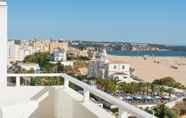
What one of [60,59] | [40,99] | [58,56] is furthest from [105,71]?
[40,99]

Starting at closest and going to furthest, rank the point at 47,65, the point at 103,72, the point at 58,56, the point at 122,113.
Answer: the point at 122,113, the point at 47,65, the point at 103,72, the point at 58,56

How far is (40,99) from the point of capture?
3.64 metres

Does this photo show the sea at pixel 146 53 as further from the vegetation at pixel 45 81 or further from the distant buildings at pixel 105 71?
the vegetation at pixel 45 81

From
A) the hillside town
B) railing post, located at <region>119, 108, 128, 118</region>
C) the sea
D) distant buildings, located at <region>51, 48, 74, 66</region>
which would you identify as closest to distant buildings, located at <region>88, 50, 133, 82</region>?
the hillside town

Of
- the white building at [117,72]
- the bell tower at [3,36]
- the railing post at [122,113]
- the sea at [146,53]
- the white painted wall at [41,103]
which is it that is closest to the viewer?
the railing post at [122,113]

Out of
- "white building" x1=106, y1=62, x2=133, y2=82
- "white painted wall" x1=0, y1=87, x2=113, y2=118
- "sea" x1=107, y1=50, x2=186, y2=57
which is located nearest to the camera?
"white painted wall" x1=0, y1=87, x2=113, y2=118

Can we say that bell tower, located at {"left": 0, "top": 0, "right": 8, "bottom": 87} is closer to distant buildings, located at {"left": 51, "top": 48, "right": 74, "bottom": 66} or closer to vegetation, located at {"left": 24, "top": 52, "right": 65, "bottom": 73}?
vegetation, located at {"left": 24, "top": 52, "right": 65, "bottom": 73}

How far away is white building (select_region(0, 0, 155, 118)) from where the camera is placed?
110 inches

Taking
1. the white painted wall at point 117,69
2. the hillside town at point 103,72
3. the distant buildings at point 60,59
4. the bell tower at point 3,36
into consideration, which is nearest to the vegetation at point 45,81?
the bell tower at point 3,36

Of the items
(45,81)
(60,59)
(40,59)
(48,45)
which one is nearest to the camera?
(45,81)

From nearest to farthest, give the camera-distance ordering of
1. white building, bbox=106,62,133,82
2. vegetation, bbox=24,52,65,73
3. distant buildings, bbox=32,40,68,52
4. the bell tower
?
the bell tower, vegetation, bbox=24,52,65,73, white building, bbox=106,62,133,82, distant buildings, bbox=32,40,68,52

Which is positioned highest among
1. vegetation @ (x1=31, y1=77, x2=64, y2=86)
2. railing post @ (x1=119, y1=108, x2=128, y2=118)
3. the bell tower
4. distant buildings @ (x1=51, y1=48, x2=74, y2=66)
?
the bell tower

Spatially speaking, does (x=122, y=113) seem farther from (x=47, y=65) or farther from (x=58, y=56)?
(x=58, y=56)

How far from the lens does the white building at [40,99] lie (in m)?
2.79
